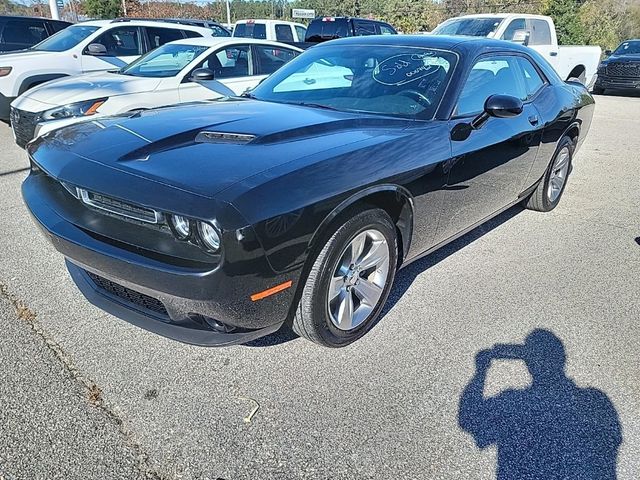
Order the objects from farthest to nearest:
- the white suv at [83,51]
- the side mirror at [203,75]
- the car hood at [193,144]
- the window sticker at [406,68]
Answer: the white suv at [83,51]
the side mirror at [203,75]
the window sticker at [406,68]
the car hood at [193,144]

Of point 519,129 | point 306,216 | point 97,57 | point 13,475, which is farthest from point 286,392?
point 97,57

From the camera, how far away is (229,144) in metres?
2.44

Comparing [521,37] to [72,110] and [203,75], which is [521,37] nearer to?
[203,75]

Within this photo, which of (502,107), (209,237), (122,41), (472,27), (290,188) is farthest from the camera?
(472,27)

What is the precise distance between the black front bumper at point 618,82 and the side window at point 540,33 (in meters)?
3.94

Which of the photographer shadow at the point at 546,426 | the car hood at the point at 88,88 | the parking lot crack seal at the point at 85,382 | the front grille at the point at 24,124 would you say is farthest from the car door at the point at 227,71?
the photographer shadow at the point at 546,426

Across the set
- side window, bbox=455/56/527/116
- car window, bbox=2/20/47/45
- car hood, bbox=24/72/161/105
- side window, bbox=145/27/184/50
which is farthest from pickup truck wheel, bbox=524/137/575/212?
car window, bbox=2/20/47/45

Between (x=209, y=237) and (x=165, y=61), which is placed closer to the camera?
(x=209, y=237)

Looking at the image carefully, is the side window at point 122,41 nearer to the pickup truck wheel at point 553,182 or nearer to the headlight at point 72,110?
the headlight at point 72,110

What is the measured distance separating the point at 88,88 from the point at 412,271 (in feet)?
15.2

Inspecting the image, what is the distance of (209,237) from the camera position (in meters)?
1.99

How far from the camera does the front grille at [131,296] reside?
2240 millimetres

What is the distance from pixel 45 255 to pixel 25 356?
Result: 1.30 m

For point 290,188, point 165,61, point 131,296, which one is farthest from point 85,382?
point 165,61
